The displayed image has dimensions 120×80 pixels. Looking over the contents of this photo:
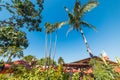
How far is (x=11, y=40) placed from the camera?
23.4 m

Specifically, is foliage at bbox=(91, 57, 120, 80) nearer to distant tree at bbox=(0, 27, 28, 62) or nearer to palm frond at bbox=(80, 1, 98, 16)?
distant tree at bbox=(0, 27, 28, 62)

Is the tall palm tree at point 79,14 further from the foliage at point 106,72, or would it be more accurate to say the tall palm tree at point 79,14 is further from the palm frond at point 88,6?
the foliage at point 106,72

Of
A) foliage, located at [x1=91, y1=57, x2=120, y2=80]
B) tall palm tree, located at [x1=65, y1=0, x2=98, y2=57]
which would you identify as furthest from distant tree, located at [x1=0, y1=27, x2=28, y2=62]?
foliage, located at [x1=91, y1=57, x2=120, y2=80]

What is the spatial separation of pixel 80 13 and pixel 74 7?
1179mm

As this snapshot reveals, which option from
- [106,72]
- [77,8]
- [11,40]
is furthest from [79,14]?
[106,72]

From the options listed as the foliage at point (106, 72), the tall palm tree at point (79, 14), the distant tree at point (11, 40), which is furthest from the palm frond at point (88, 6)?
the foliage at point (106, 72)

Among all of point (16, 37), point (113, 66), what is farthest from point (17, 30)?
point (113, 66)

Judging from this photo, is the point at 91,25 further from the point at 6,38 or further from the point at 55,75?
the point at 55,75

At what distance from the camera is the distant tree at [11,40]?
22.6 m

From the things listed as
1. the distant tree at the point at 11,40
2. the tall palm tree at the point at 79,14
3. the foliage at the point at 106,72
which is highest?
the tall palm tree at the point at 79,14

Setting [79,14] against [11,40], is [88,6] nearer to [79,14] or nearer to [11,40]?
[79,14]

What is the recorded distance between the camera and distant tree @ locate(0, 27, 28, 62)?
22.6m

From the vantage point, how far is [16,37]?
76.5ft

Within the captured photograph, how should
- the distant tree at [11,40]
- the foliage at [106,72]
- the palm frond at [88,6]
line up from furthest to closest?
the palm frond at [88,6]
the distant tree at [11,40]
the foliage at [106,72]
